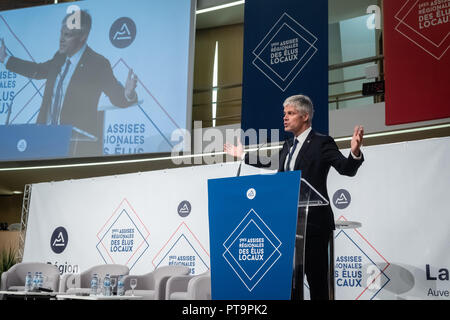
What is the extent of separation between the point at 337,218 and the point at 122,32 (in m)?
4.48

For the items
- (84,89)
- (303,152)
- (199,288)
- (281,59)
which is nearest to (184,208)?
(199,288)

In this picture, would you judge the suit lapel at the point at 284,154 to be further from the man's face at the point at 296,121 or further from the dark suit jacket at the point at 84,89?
the dark suit jacket at the point at 84,89

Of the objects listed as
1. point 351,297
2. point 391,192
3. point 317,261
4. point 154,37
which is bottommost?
point 351,297

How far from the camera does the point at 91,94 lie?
8.10m

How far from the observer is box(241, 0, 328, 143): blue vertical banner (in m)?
4.65

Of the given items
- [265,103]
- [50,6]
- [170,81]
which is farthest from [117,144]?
[265,103]

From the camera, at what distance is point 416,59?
537cm

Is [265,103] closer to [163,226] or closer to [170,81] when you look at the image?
[163,226]

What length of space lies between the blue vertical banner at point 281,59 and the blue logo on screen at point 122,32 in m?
3.25

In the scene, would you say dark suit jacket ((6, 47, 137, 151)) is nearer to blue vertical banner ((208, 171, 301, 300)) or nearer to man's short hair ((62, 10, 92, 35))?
man's short hair ((62, 10, 92, 35))

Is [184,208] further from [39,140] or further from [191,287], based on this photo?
[39,140]

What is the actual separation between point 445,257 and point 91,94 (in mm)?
5405

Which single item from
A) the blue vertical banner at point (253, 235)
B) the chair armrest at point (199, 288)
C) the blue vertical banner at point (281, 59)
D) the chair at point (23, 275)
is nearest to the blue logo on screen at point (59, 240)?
the chair at point (23, 275)

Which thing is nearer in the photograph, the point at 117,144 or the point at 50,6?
the point at 117,144
